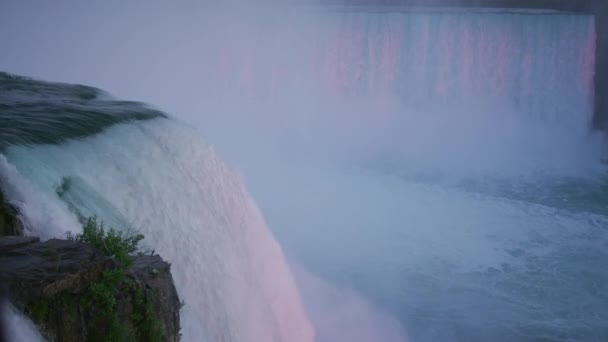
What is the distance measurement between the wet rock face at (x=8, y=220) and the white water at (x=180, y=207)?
8 centimetres

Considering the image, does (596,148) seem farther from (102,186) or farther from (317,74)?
(102,186)

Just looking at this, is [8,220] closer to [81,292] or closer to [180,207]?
[81,292]

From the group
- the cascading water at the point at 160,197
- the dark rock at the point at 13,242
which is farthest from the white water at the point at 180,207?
the dark rock at the point at 13,242

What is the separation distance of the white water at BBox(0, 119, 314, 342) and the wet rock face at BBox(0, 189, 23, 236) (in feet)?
0.25

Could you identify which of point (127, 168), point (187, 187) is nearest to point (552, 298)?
point (187, 187)

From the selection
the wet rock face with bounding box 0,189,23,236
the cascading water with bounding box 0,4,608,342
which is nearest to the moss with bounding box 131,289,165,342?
the wet rock face with bounding box 0,189,23,236

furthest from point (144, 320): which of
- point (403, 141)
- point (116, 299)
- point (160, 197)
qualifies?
point (403, 141)

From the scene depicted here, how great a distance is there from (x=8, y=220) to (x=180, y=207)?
174cm

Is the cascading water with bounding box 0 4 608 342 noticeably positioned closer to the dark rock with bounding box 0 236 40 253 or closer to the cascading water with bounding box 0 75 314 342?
the cascading water with bounding box 0 75 314 342

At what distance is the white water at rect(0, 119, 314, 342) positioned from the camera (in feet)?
10.5

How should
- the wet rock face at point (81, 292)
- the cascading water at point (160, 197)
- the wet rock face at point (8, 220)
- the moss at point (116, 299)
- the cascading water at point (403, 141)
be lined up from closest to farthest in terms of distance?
1. the wet rock face at point (81, 292)
2. the moss at point (116, 299)
3. the wet rock face at point (8, 220)
4. the cascading water at point (160, 197)
5. the cascading water at point (403, 141)

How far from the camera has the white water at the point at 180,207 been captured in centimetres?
321

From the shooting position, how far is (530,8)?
604 inches

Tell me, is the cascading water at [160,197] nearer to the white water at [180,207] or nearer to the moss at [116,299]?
the white water at [180,207]
